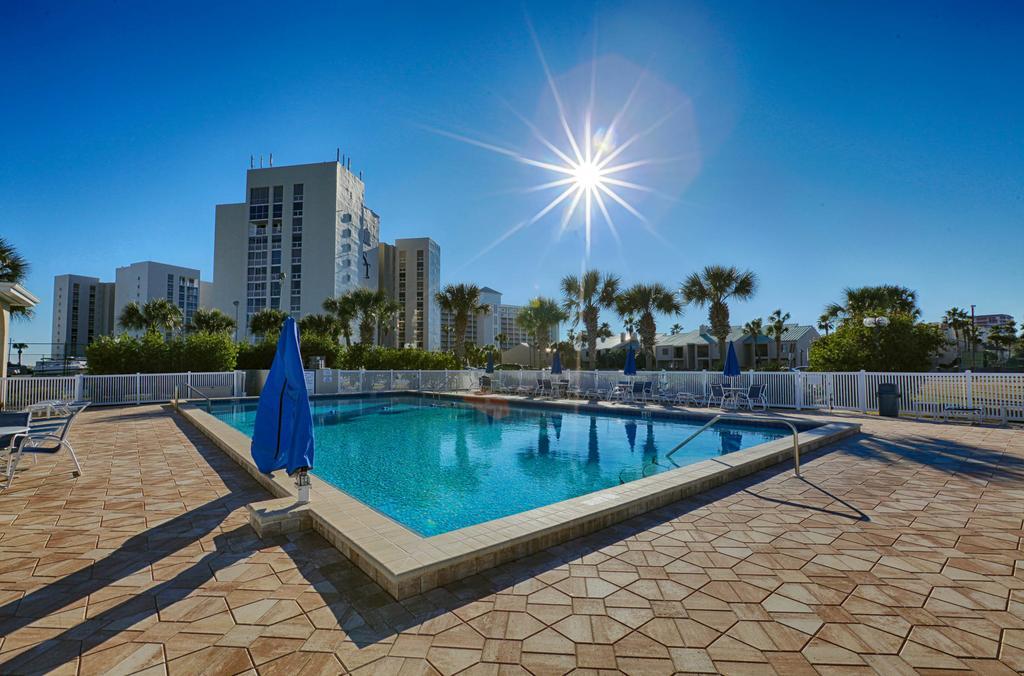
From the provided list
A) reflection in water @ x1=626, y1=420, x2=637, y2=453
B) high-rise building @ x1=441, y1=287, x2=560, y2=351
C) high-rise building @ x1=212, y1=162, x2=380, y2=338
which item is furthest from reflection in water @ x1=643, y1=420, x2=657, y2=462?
high-rise building @ x1=441, y1=287, x2=560, y2=351

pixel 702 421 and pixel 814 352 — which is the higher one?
pixel 814 352

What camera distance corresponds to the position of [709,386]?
1402 cm

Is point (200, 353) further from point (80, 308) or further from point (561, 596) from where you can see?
point (80, 308)

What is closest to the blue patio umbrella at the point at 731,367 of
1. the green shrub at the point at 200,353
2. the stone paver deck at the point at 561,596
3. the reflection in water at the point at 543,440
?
the reflection in water at the point at 543,440

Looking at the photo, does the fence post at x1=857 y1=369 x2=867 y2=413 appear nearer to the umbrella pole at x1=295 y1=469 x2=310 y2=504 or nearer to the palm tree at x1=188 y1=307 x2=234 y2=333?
the umbrella pole at x1=295 y1=469 x2=310 y2=504

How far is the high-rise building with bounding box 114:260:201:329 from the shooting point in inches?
2734

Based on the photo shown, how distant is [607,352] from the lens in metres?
41.5

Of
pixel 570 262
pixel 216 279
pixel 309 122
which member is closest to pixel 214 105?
pixel 309 122

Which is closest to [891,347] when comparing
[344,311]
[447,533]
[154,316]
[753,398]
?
[753,398]

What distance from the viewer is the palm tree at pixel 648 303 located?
83.9 feet

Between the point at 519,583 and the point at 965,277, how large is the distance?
32323 millimetres

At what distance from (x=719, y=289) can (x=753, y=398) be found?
1115 centimetres

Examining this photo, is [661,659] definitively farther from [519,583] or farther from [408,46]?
[408,46]

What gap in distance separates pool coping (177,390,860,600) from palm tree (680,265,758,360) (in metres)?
18.9
